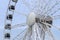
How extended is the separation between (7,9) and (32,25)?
3.96ft

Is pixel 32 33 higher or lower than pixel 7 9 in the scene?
lower

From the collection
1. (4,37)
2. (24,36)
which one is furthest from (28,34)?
(4,37)

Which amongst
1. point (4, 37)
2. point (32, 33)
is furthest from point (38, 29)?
point (4, 37)

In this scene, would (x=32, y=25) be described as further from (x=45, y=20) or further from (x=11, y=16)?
(x=11, y=16)

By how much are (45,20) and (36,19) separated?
0.80 feet

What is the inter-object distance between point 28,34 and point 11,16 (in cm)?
111

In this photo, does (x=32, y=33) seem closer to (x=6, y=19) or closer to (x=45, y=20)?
(x=45, y=20)

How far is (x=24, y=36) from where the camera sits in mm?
8570

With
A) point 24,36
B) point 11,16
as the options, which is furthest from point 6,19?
point 24,36

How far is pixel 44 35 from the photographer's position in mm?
8281

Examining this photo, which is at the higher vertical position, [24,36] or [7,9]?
[7,9]

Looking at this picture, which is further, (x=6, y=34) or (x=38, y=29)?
(x=6, y=34)

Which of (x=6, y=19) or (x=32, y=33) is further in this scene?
(x=6, y=19)

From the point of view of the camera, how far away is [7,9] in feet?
30.2
